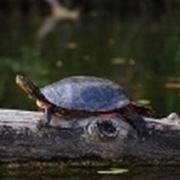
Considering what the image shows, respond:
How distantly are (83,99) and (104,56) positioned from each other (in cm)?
679

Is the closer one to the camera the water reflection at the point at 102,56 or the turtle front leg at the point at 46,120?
the turtle front leg at the point at 46,120

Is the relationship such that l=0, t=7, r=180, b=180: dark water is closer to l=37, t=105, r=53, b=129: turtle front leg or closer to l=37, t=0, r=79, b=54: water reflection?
l=37, t=0, r=79, b=54: water reflection

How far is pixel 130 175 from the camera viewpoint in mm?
4418

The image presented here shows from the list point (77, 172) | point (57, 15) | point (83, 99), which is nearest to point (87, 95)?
point (83, 99)

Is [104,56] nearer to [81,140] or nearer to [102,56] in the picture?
[102,56]

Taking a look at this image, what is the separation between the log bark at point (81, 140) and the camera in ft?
14.6

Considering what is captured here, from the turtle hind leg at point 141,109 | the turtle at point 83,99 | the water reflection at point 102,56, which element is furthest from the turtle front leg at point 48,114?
the water reflection at point 102,56

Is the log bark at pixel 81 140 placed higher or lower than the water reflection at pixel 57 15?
lower

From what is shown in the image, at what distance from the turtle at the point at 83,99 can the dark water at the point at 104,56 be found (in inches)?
14.0

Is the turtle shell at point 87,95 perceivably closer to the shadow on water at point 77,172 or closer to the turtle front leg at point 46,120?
the turtle front leg at point 46,120

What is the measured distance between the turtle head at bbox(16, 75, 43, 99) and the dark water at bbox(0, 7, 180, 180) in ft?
1.77

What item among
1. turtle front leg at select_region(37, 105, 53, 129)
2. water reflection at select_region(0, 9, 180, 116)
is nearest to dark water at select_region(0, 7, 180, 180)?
water reflection at select_region(0, 9, 180, 116)

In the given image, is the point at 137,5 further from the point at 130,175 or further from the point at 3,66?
the point at 130,175

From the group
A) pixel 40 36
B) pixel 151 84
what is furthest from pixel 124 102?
pixel 40 36
